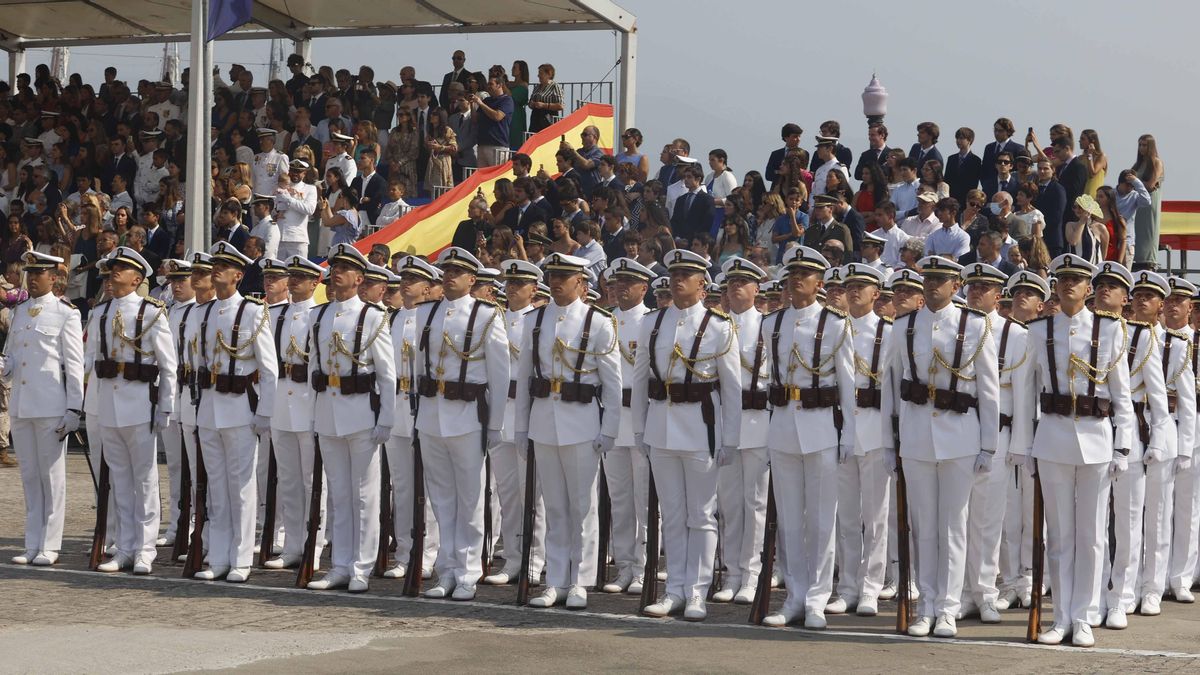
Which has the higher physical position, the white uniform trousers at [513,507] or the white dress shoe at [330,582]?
the white uniform trousers at [513,507]

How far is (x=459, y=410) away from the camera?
35.4 feet

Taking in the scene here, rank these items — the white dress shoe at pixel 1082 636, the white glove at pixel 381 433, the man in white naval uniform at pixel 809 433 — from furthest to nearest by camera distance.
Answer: the white glove at pixel 381 433 < the man in white naval uniform at pixel 809 433 < the white dress shoe at pixel 1082 636

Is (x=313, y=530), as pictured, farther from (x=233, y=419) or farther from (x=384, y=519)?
(x=233, y=419)

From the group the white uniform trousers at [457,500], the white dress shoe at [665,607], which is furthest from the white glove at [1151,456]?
the white uniform trousers at [457,500]

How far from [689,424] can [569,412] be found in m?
0.78

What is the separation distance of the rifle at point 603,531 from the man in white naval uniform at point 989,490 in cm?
242

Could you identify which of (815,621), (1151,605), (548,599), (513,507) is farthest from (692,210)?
(815,621)

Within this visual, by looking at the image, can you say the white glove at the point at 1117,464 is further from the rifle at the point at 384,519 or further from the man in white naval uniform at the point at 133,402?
the man in white naval uniform at the point at 133,402

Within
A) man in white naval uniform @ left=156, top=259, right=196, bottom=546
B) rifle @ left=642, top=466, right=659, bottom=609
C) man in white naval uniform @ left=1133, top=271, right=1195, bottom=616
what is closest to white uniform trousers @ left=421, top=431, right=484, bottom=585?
rifle @ left=642, top=466, right=659, bottom=609

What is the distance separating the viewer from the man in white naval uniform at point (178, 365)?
11.9m

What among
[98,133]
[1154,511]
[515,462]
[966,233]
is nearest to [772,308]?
[515,462]

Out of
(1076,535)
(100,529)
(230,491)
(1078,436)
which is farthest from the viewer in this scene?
(100,529)

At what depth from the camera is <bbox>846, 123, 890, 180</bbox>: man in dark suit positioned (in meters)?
17.8

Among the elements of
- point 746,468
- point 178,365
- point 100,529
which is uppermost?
point 178,365
